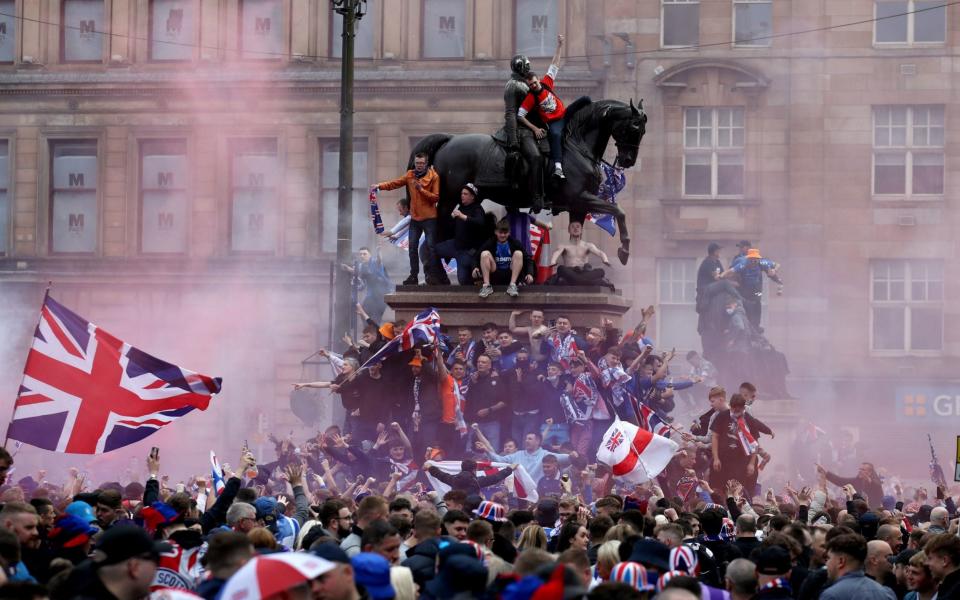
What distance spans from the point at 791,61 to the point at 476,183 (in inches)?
783

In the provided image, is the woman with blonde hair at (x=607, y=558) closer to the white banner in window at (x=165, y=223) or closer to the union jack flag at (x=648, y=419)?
the union jack flag at (x=648, y=419)

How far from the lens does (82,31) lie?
42188mm

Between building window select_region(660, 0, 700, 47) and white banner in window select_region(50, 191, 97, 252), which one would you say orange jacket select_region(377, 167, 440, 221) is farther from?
white banner in window select_region(50, 191, 97, 252)

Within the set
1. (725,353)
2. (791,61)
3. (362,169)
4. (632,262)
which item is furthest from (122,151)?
(725,353)

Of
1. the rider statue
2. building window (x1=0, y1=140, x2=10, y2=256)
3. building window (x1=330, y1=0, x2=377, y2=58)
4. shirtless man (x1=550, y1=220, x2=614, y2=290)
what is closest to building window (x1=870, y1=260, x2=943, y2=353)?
building window (x1=330, y1=0, x2=377, y2=58)

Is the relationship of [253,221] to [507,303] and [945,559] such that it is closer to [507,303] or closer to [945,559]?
[507,303]

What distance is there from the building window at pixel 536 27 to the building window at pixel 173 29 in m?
7.28

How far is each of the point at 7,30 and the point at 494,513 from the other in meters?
33.0

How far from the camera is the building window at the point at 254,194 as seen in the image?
4134 centimetres

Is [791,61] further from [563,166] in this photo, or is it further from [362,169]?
[563,166]

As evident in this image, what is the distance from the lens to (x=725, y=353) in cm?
2922

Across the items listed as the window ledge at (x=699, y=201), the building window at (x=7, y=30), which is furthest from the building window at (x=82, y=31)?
the window ledge at (x=699, y=201)

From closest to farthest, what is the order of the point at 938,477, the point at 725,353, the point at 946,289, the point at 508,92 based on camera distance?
A: the point at 508,92
the point at 938,477
the point at 725,353
the point at 946,289

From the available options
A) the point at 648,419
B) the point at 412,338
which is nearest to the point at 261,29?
the point at 412,338
